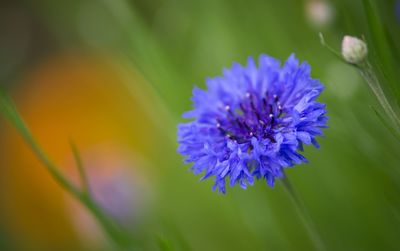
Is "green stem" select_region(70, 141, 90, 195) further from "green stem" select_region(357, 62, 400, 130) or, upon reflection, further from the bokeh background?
"green stem" select_region(357, 62, 400, 130)

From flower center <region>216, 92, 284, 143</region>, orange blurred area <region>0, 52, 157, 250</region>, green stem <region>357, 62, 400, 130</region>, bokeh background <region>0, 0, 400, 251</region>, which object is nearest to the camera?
green stem <region>357, 62, 400, 130</region>

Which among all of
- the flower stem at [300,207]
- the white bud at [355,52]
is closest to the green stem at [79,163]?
the flower stem at [300,207]

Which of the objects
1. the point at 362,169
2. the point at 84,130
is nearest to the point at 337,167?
the point at 362,169

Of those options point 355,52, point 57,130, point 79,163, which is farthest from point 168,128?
point 57,130

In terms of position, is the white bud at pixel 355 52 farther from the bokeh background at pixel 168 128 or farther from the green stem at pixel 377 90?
the bokeh background at pixel 168 128

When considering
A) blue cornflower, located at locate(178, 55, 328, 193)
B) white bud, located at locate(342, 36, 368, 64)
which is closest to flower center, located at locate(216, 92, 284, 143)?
blue cornflower, located at locate(178, 55, 328, 193)

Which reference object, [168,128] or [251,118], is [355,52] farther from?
[168,128]

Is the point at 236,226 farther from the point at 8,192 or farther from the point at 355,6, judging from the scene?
the point at 8,192
